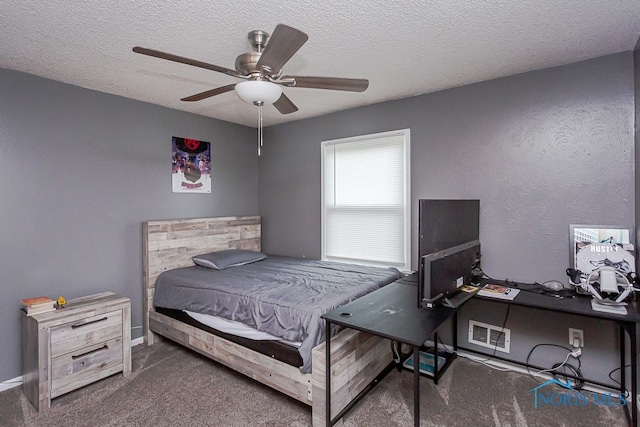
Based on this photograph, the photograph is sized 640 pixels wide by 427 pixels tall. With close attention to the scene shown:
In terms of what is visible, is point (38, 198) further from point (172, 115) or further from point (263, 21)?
point (263, 21)

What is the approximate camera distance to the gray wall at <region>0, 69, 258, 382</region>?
240 cm

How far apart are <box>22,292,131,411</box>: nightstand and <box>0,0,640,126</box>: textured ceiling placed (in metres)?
1.79

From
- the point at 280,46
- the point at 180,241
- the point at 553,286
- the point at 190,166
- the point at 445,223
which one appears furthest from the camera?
the point at 190,166

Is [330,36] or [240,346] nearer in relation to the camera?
[330,36]

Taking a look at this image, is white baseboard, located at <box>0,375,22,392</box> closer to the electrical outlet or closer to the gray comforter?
the gray comforter

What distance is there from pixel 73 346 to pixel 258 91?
2.22m

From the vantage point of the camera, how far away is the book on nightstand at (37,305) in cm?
223

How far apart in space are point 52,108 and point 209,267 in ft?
6.08

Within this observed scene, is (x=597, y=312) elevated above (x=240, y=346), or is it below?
above

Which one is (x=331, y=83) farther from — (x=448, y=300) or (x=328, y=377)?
(x=328, y=377)

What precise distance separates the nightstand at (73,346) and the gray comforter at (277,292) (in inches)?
18.7

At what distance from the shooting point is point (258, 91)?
5.58 ft

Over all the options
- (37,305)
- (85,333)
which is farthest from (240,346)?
(37,305)

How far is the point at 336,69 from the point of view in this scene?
7.85 feet
